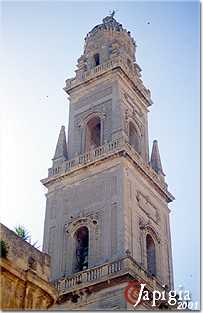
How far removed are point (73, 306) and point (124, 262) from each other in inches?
100

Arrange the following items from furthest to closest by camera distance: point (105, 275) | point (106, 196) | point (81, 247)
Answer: point (81, 247), point (106, 196), point (105, 275)

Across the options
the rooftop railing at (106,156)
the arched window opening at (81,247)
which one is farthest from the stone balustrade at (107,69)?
the arched window opening at (81,247)

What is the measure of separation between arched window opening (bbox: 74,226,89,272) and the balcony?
1442 millimetres

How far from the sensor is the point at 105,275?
25.1 meters

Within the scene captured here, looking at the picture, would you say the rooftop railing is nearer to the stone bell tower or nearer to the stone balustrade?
the stone bell tower

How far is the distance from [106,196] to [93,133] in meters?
6.28

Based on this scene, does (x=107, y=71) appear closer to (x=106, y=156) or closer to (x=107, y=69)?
(x=107, y=69)

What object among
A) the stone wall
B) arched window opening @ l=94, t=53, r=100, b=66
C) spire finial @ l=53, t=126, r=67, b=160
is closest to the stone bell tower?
spire finial @ l=53, t=126, r=67, b=160

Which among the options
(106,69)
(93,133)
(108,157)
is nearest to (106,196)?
(108,157)

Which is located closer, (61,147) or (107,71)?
(61,147)

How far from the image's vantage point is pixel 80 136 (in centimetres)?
3281

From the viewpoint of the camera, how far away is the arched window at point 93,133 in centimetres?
3284

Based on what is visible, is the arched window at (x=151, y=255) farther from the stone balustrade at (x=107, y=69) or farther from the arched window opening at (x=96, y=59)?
the arched window opening at (x=96, y=59)

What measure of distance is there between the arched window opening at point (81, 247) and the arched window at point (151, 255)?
8.90 ft
